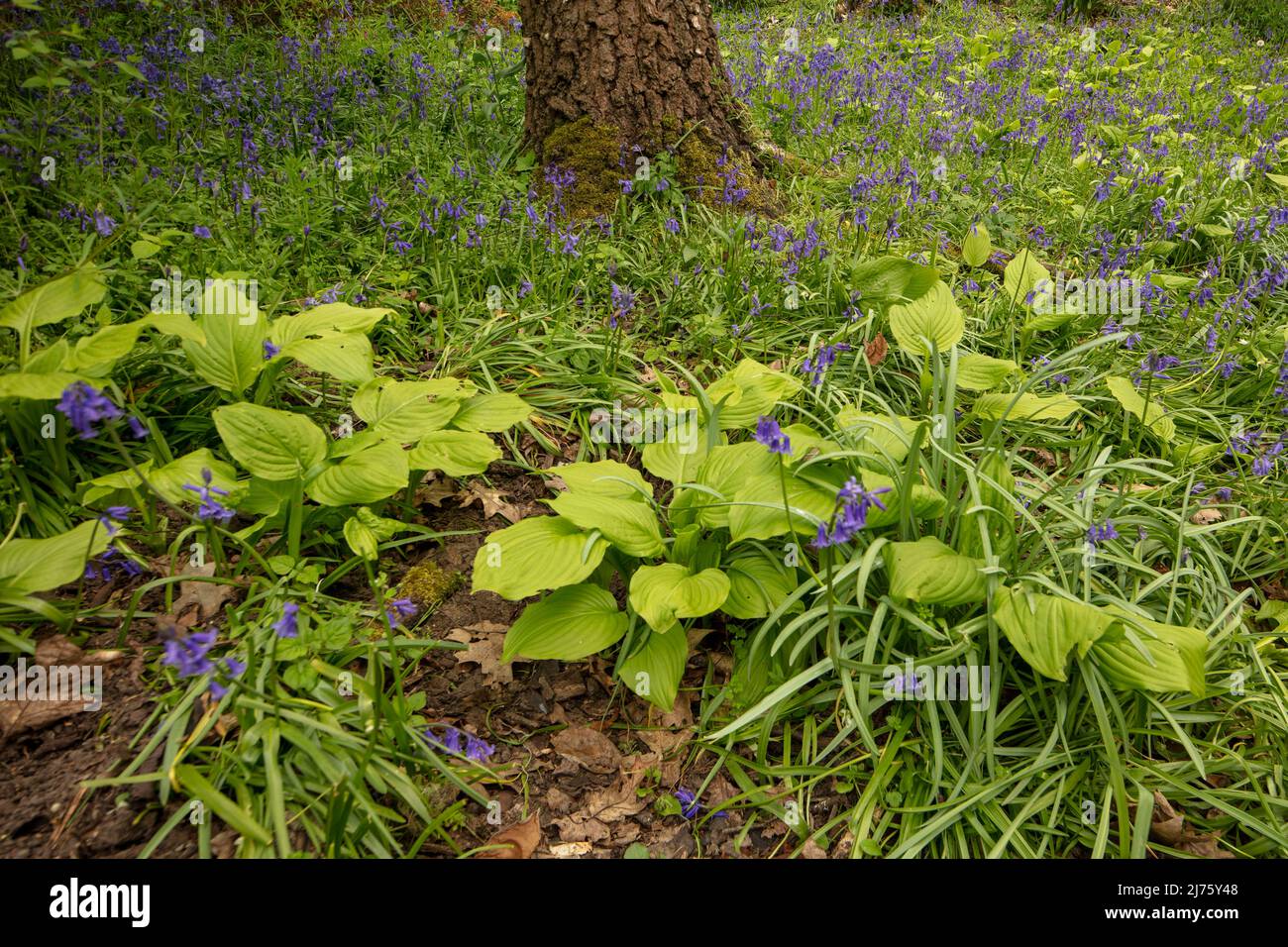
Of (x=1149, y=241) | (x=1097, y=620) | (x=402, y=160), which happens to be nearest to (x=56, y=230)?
(x=402, y=160)

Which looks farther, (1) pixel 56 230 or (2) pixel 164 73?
(2) pixel 164 73

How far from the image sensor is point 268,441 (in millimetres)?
2154

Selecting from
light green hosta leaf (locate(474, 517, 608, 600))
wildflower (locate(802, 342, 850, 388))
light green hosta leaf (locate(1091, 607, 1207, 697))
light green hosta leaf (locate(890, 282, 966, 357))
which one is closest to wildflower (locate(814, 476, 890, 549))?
light green hosta leaf (locate(474, 517, 608, 600))

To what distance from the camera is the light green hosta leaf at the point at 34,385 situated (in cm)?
198

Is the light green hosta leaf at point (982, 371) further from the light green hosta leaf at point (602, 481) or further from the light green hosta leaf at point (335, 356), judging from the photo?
the light green hosta leaf at point (335, 356)

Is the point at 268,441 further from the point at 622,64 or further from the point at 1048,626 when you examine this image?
the point at 622,64

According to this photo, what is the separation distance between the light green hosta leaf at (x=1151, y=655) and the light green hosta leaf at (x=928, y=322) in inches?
46.2

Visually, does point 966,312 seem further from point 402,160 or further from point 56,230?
point 56,230

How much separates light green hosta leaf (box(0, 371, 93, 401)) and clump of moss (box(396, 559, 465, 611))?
3.24 feet

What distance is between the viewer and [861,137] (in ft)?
16.5

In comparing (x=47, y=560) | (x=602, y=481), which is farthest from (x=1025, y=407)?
(x=47, y=560)

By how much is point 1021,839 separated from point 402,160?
3866 mm

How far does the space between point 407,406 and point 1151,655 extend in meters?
2.13

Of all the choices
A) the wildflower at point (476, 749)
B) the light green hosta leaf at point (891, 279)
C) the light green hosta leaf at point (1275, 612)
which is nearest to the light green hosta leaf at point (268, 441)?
the wildflower at point (476, 749)
